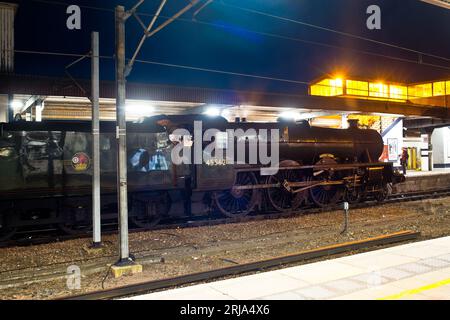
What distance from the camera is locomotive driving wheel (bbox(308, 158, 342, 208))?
1357cm

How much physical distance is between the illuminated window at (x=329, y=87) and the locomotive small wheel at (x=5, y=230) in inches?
1166

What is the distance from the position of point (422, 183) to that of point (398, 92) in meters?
21.2

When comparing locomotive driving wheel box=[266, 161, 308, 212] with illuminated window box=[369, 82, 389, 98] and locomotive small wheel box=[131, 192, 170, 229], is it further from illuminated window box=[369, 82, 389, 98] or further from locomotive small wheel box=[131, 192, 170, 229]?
illuminated window box=[369, 82, 389, 98]

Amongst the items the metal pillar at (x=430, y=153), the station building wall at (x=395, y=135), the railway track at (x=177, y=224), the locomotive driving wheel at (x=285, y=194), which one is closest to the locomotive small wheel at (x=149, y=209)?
the railway track at (x=177, y=224)

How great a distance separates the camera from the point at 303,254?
7301 mm

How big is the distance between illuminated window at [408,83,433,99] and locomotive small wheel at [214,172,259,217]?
3296 cm

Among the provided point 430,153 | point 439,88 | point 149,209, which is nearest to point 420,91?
point 439,88

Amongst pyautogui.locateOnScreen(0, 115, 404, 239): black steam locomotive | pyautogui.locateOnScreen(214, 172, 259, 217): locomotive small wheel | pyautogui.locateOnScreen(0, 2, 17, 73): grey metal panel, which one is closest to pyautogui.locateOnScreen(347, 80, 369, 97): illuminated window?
pyautogui.locateOnScreen(0, 115, 404, 239): black steam locomotive

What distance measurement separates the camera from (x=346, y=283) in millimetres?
5055

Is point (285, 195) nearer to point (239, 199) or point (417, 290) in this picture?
point (239, 199)

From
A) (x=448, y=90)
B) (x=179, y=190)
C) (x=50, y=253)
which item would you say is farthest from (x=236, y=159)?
(x=448, y=90)

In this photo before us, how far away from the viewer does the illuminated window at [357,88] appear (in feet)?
114

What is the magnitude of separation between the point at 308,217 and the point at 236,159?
9.02 ft

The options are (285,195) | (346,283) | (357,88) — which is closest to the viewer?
(346,283)
